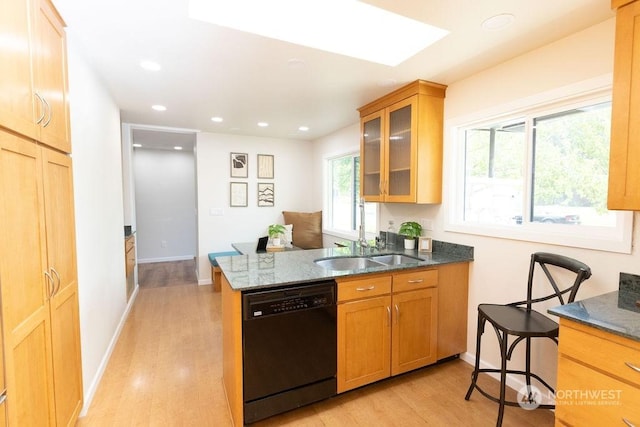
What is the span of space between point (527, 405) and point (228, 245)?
4.30m

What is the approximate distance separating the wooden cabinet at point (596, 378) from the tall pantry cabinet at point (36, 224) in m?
2.35

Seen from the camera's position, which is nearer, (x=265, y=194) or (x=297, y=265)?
A: (x=297, y=265)

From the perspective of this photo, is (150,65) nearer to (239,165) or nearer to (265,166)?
(239,165)

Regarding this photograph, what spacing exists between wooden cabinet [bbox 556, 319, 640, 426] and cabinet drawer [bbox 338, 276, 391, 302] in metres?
1.05

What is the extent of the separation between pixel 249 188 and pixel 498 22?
4.14 meters

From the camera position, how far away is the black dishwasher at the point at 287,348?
1.79 meters

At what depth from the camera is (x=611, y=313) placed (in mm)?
1377

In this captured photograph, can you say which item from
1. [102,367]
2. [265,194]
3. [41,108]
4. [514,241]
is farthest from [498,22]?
[265,194]

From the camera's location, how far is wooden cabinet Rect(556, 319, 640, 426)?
3.88ft

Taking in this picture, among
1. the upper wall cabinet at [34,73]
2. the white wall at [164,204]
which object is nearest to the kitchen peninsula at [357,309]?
the upper wall cabinet at [34,73]

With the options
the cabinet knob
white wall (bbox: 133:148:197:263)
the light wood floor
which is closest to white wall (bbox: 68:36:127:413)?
the light wood floor

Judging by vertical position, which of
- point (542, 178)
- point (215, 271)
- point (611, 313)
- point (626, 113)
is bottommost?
point (215, 271)

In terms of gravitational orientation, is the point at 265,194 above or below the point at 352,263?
above

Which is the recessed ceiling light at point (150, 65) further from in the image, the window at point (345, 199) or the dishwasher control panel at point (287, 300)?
the window at point (345, 199)
